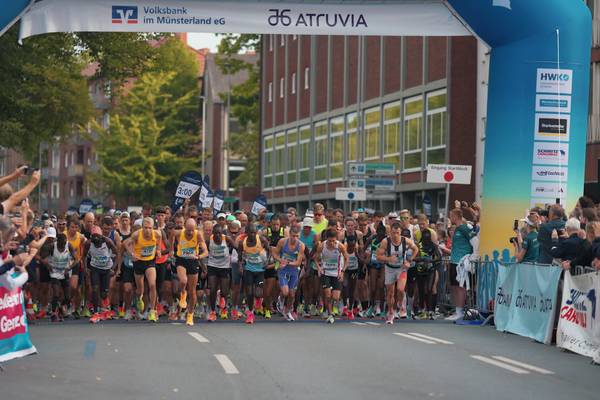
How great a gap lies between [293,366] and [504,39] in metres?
9.07

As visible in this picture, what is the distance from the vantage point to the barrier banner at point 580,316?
15961mm

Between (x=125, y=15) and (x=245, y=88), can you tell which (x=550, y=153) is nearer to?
(x=125, y=15)

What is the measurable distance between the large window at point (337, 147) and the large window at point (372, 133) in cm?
320

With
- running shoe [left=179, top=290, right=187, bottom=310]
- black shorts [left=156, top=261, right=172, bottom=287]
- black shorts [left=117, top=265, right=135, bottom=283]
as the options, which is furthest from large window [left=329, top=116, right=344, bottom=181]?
running shoe [left=179, top=290, right=187, bottom=310]

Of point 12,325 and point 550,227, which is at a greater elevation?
point 550,227

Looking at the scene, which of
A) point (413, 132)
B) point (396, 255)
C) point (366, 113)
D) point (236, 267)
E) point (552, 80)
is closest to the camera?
point (552, 80)

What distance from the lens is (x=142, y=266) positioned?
893 inches

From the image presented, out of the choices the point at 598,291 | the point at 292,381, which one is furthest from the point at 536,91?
the point at 292,381

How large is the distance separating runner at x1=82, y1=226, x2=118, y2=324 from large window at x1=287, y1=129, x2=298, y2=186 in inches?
1627

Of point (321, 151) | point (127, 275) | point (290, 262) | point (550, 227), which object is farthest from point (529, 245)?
point (321, 151)

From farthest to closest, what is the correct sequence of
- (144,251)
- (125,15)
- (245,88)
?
(245,88) → (144,251) → (125,15)

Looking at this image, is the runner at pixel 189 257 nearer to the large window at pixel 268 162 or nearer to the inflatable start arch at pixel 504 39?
the inflatable start arch at pixel 504 39

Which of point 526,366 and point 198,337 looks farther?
point 198,337

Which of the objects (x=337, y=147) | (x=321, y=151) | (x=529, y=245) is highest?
(x=337, y=147)
